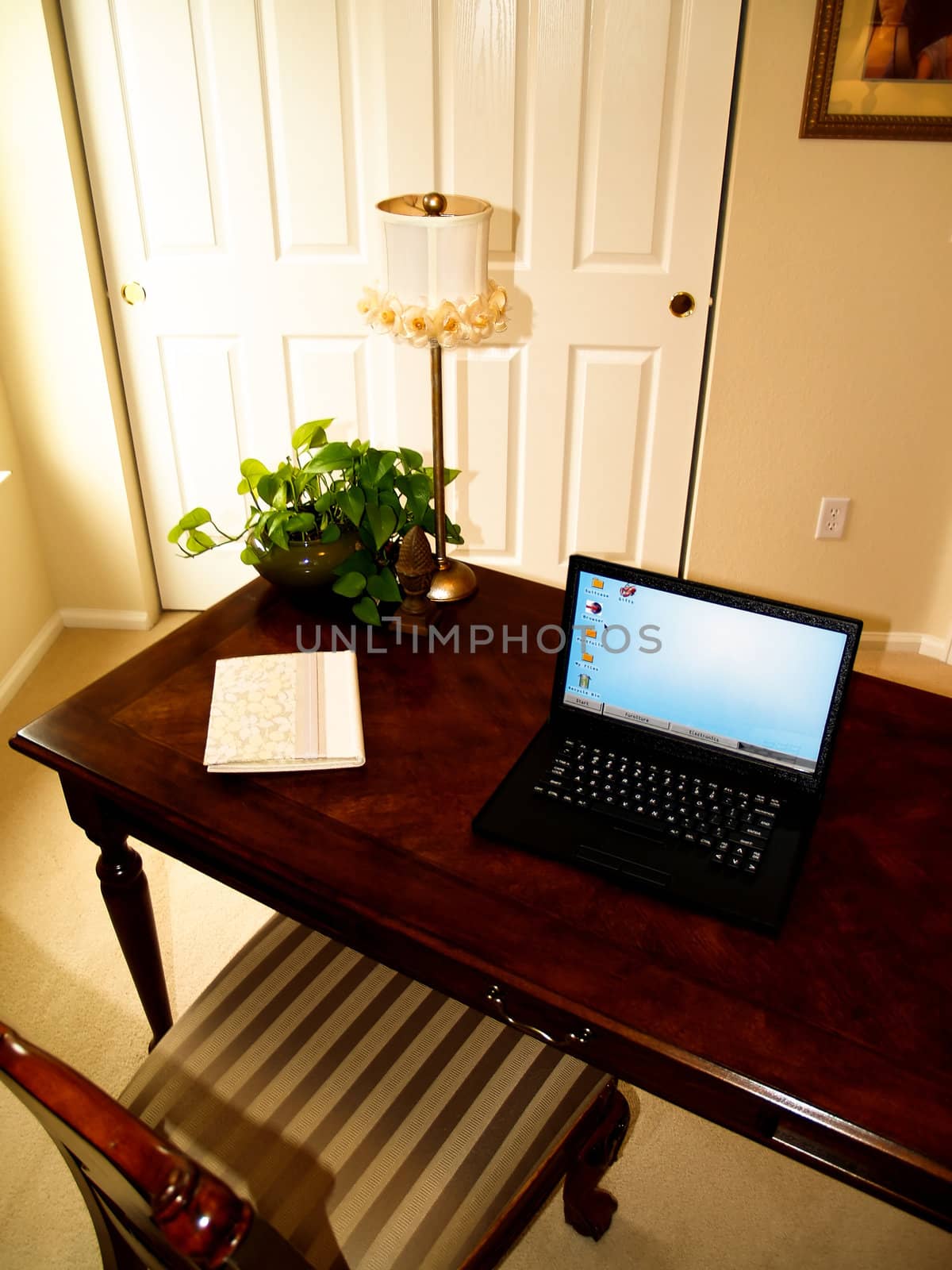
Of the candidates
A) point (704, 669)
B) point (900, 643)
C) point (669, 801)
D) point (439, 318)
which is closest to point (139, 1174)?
point (669, 801)

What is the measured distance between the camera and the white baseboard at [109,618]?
2.76 m

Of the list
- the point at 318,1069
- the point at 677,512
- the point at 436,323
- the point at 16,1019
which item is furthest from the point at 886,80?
the point at 16,1019

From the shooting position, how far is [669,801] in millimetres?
1082

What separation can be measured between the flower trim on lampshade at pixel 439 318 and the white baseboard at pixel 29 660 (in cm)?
160

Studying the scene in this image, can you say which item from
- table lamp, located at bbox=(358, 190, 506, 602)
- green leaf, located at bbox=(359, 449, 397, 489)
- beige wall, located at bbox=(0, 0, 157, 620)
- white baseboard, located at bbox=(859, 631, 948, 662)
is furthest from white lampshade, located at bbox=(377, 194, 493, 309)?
white baseboard, located at bbox=(859, 631, 948, 662)

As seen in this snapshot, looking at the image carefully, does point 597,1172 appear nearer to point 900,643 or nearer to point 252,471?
point 252,471

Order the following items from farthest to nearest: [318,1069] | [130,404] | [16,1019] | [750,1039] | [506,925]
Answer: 1. [130,404]
2. [16,1019]
3. [318,1069]
4. [506,925]
5. [750,1039]

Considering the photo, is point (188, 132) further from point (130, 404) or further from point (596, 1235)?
point (596, 1235)

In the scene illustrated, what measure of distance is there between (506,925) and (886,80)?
206 centimetres

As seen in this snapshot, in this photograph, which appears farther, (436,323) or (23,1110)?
(23,1110)

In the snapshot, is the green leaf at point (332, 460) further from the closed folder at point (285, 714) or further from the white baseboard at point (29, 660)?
the white baseboard at point (29, 660)

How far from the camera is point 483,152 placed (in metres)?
2.23

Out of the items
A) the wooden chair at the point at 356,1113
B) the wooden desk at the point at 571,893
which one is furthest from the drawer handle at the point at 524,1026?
the wooden chair at the point at 356,1113

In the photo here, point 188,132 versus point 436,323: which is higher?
point 188,132
